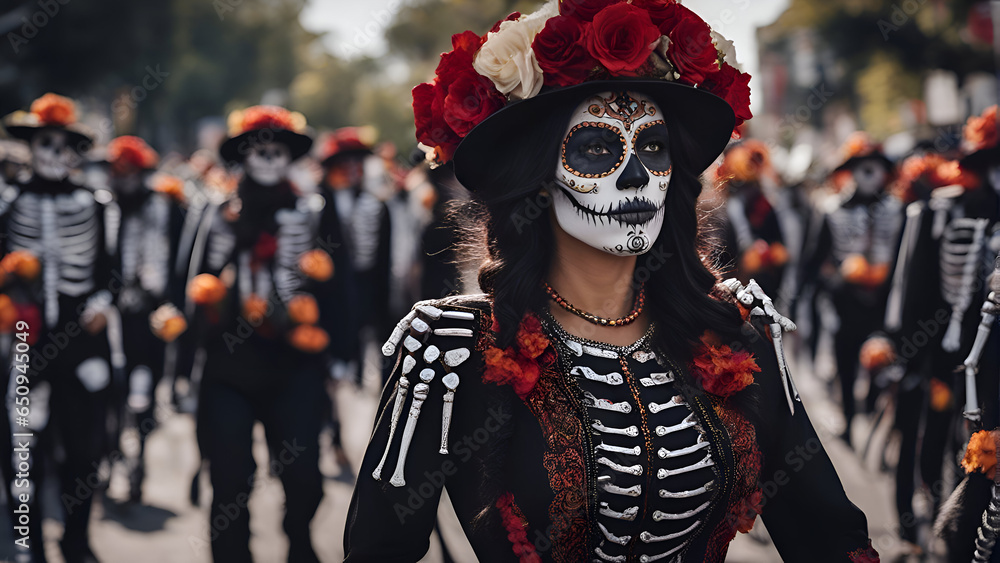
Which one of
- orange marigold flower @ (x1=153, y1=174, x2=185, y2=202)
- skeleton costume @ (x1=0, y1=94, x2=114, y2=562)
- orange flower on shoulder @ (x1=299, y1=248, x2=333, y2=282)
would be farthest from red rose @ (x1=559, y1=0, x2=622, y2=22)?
orange marigold flower @ (x1=153, y1=174, x2=185, y2=202)

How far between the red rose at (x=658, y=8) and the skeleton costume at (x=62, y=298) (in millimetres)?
5024

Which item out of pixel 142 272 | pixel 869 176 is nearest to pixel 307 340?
pixel 142 272

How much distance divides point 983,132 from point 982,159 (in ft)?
0.61

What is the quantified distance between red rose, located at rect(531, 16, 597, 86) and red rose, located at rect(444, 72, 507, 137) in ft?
0.57

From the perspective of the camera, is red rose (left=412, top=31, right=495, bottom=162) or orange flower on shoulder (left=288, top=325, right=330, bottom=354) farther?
orange flower on shoulder (left=288, top=325, right=330, bottom=354)

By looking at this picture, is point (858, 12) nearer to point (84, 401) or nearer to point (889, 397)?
point (889, 397)

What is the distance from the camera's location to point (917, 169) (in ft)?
29.7

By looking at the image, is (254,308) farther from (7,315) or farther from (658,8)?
(658,8)

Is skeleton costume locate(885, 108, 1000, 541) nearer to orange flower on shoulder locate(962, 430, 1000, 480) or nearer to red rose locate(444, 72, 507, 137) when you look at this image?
orange flower on shoulder locate(962, 430, 1000, 480)

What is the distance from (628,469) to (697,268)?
2.34 feet

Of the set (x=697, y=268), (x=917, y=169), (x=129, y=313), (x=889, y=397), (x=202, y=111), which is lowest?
(x=889, y=397)

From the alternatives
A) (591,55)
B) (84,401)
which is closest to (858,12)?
(84,401)

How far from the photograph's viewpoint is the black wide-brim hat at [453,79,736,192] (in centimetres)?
277

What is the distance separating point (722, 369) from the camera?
2.80 m
